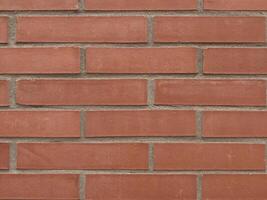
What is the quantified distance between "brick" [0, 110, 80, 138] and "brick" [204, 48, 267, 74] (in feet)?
1.47

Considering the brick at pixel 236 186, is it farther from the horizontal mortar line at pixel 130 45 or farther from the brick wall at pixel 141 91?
the horizontal mortar line at pixel 130 45

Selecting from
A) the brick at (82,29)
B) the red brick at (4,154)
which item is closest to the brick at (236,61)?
the brick at (82,29)

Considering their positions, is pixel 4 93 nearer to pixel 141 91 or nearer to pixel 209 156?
pixel 141 91

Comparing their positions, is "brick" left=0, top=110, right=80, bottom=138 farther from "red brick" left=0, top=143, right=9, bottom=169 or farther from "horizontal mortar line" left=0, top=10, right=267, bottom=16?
"horizontal mortar line" left=0, top=10, right=267, bottom=16

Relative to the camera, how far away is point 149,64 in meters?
1.19

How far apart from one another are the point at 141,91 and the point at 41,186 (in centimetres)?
43

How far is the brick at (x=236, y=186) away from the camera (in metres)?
1.19
